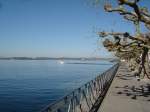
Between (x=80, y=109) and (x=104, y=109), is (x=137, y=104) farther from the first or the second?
(x=80, y=109)

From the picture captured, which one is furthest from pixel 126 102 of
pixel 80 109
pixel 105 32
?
pixel 105 32

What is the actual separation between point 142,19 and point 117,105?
424 centimetres

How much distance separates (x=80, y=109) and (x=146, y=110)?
288cm

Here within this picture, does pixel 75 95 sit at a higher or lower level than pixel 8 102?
higher

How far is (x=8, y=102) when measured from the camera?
3256 cm

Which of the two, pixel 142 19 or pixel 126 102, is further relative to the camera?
pixel 126 102

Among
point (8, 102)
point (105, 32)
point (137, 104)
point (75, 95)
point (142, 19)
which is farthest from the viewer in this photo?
point (8, 102)

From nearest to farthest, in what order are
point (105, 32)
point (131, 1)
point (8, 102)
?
point (131, 1), point (105, 32), point (8, 102)

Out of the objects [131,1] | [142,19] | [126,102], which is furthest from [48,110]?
[126,102]

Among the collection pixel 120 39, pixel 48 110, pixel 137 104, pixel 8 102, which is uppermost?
pixel 120 39

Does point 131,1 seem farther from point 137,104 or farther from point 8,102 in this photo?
point 8,102

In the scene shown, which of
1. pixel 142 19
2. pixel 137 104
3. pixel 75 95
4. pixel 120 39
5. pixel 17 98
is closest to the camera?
pixel 75 95

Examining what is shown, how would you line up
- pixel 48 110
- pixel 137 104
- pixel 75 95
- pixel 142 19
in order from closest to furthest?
pixel 48 110, pixel 75 95, pixel 142 19, pixel 137 104

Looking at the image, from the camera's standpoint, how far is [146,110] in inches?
513
